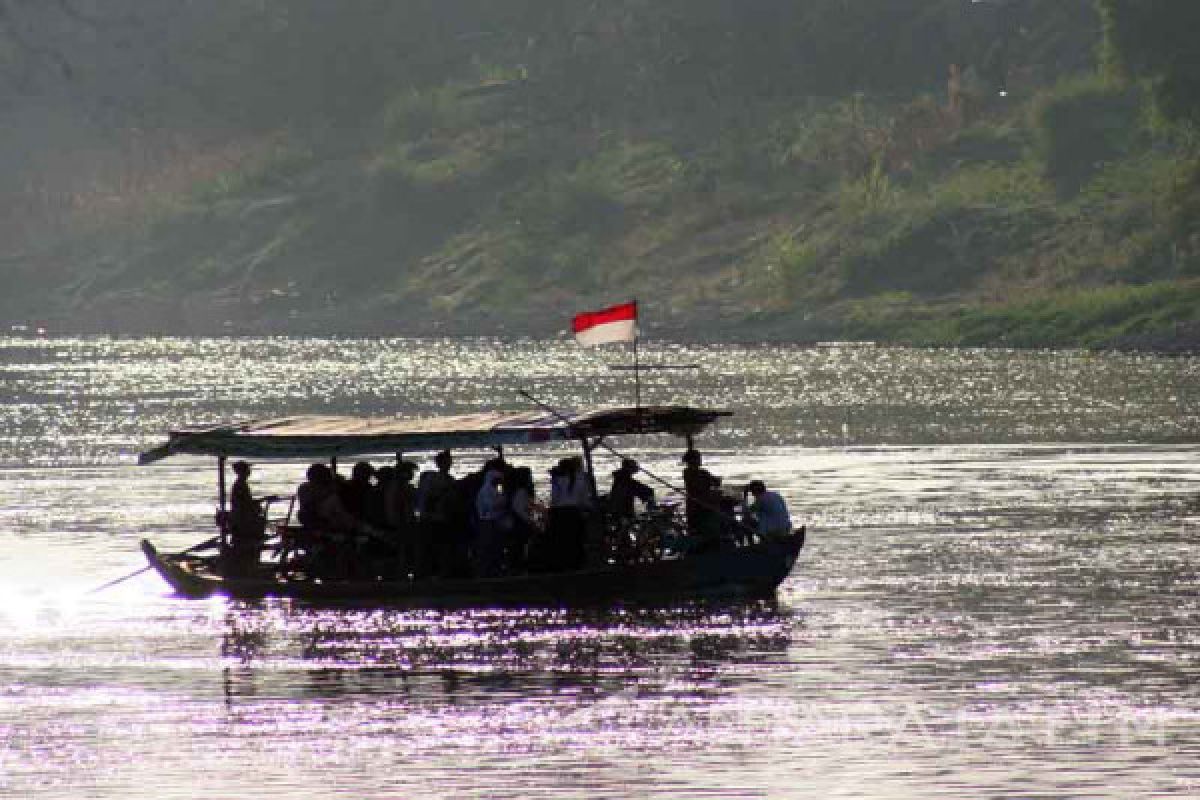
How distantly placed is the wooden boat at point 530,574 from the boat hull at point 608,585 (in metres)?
0.01

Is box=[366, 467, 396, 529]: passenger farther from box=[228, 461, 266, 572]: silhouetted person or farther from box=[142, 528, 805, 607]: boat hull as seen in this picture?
box=[228, 461, 266, 572]: silhouetted person

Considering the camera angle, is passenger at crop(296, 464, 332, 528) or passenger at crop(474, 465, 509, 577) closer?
passenger at crop(474, 465, 509, 577)

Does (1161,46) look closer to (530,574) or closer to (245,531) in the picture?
(245,531)

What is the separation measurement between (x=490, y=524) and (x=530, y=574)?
0.77 meters

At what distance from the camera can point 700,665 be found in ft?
99.9

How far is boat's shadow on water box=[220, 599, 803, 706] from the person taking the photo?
29469 millimetres

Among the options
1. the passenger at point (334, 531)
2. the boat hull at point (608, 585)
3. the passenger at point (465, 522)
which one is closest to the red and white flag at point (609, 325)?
the passenger at point (465, 522)

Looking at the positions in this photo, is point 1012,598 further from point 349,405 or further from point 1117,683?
point 349,405

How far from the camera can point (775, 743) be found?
85.0 ft

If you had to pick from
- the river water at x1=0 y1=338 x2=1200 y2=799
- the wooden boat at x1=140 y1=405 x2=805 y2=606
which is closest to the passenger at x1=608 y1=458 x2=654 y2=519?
the wooden boat at x1=140 y1=405 x2=805 y2=606

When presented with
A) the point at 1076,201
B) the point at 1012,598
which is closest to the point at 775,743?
the point at 1012,598

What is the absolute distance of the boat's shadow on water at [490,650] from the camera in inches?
1160

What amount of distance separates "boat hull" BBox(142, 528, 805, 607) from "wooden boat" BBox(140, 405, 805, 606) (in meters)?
0.01

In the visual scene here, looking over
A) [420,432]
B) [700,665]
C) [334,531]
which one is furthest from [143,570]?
[700,665]
